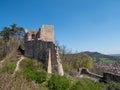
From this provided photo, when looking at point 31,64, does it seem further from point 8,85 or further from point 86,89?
point 8,85

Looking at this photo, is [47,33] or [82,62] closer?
Answer: [47,33]

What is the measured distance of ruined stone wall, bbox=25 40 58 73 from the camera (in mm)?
21406

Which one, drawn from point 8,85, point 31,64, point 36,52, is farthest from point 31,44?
point 8,85

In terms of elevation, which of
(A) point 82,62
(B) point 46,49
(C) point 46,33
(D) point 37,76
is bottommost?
(D) point 37,76

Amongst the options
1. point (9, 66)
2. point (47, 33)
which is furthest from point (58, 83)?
point (47, 33)

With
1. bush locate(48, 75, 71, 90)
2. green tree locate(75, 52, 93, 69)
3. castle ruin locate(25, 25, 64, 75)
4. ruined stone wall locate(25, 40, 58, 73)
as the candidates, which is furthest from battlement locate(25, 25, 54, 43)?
green tree locate(75, 52, 93, 69)

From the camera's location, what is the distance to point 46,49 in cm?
2167

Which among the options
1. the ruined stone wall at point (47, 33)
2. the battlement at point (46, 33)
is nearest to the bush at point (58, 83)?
the battlement at point (46, 33)

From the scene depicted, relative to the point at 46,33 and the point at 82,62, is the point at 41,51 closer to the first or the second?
the point at 46,33

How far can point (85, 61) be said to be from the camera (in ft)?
Answer: 157

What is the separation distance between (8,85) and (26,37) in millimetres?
16649

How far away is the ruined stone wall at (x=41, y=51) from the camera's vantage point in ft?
70.2

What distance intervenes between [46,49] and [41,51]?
91 centimetres

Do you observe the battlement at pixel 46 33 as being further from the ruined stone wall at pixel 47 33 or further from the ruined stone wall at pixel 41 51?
the ruined stone wall at pixel 41 51
